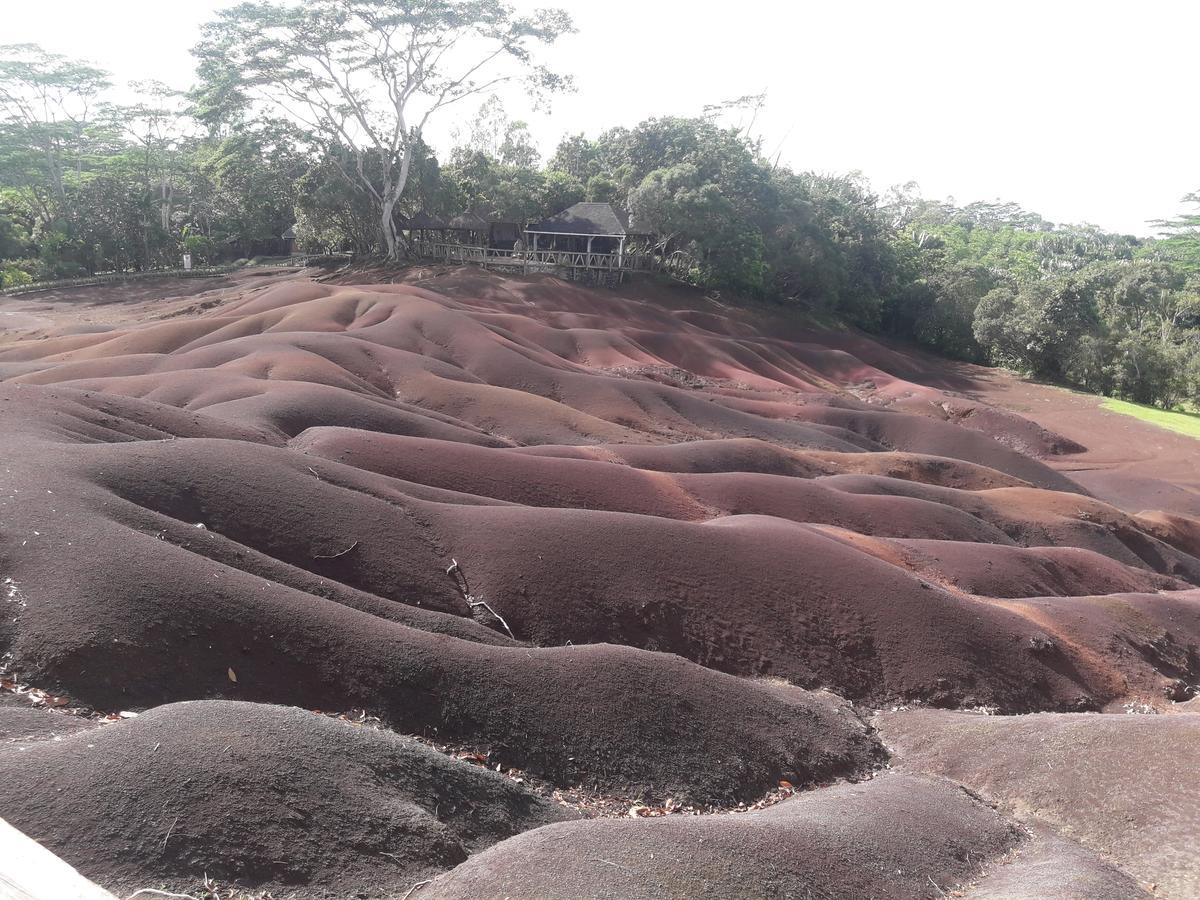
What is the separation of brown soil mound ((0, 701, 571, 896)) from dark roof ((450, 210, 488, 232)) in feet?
195

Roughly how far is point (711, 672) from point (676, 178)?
51.7 meters

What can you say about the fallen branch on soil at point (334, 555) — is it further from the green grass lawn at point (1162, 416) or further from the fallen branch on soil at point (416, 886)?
the green grass lawn at point (1162, 416)

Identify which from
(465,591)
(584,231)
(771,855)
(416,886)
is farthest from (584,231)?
(416,886)

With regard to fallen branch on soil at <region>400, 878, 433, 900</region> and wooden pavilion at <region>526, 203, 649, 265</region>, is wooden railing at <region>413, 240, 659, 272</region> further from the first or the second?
fallen branch on soil at <region>400, 878, 433, 900</region>

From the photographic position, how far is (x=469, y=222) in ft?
214

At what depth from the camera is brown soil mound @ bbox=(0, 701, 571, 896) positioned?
263 inches

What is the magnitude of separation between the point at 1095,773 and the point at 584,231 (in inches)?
2219

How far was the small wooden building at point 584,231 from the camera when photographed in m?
63.6

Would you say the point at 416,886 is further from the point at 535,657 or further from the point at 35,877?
the point at 535,657

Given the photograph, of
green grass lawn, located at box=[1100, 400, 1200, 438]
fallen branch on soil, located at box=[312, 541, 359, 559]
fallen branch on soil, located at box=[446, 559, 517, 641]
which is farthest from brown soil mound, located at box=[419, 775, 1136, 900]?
green grass lawn, located at box=[1100, 400, 1200, 438]

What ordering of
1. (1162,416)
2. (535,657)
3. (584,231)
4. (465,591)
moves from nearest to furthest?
(535,657), (465,591), (1162,416), (584,231)

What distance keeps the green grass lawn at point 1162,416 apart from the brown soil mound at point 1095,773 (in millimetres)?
46209

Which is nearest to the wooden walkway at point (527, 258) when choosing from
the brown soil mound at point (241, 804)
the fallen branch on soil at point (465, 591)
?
the fallen branch on soil at point (465, 591)

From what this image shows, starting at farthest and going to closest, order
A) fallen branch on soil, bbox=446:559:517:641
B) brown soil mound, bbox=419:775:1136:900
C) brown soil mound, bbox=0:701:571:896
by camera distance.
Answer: fallen branch on soil, bbox=446:559:517:641 → brown soil mound, bbox=419:775:1136:900 → brown soil mound, bbox=0:701:571:896
